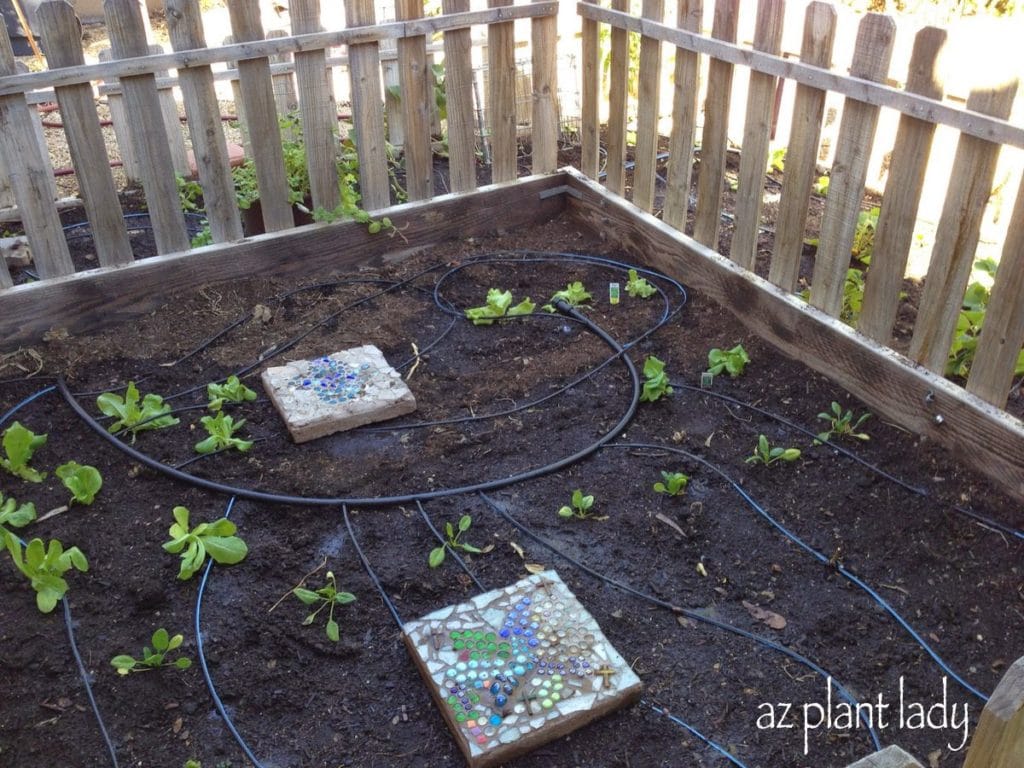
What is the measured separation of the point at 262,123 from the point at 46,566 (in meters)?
2.43

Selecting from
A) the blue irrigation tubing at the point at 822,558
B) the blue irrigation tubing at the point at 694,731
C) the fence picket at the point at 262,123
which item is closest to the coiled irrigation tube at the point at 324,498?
the blue irrigation tubing at the point at 822,558

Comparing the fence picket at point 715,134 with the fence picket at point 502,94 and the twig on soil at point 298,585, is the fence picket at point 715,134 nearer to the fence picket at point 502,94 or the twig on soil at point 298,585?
the fence picket at point 502,94

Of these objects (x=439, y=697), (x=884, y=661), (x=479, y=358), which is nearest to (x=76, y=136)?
(x=479, y=358)

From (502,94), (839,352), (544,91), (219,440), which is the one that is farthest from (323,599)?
(544,91)

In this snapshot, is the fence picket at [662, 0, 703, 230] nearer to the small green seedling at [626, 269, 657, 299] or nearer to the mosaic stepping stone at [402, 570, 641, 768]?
the small green seedling at [626, 269, 657, 299]

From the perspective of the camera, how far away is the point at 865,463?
339cm

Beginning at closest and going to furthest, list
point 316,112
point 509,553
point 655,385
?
point 509,553 < point 655,385 < point 316,112

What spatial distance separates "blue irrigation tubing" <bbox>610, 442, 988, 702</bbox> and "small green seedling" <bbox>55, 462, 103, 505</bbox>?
1.94m

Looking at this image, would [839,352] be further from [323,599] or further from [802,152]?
[323,599]

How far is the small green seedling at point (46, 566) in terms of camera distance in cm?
278

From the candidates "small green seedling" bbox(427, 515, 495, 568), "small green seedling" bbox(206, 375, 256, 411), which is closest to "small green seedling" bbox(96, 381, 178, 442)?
"small green seedling" bbox(206, 375, 256, 411)

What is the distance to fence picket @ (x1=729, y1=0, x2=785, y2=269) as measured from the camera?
3.73m

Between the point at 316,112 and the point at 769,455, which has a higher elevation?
the point at 316,112

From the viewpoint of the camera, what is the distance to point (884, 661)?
2688 mm
